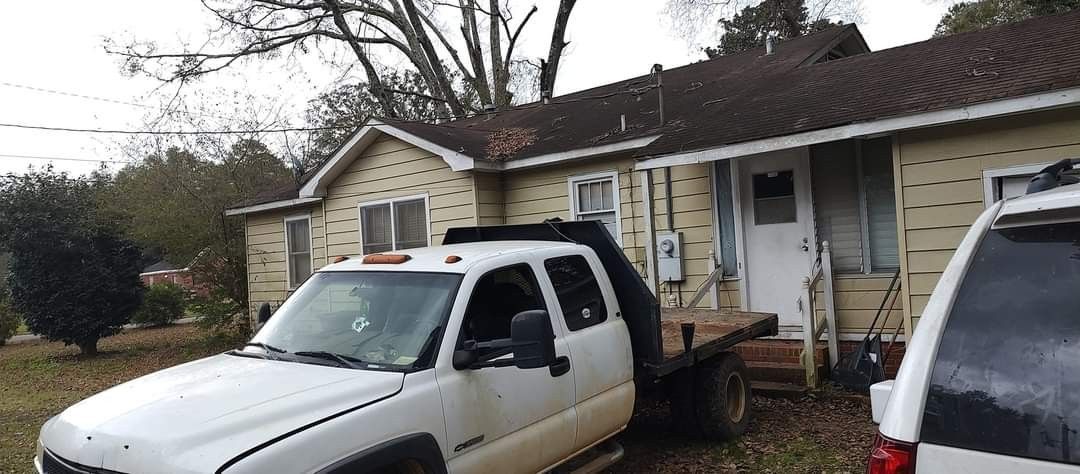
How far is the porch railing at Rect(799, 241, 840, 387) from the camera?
24.7ft

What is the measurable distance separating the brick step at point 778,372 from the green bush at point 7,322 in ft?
73.4

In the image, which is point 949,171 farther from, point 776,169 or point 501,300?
point 501,300

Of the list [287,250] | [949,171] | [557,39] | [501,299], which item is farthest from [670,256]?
[557,39]

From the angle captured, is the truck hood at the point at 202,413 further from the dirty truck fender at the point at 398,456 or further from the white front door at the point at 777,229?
the white front door at the point at 777,229

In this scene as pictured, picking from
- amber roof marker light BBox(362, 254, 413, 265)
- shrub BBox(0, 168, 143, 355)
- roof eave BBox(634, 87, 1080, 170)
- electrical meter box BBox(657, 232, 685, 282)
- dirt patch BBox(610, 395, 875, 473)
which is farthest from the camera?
shrub BBox(0, 168, 143, 355)

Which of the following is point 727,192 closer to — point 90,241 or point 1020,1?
point 90,241

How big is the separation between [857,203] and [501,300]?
5.80 m

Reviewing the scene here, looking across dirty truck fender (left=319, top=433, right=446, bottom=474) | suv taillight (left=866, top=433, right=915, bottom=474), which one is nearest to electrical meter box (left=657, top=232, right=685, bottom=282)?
dirty truck fender (left=319, top=433, right=446, bottom=474)

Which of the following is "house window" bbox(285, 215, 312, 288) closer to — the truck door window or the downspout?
the downspout

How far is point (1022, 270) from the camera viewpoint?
1.87 m

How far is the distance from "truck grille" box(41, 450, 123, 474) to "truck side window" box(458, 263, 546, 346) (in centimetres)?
187

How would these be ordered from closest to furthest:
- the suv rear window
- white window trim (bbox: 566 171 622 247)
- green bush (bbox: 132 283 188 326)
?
the suv rear window → white window trim (bbox: 566 171 622 247) → green bush (bbox: 132 283 188 326)

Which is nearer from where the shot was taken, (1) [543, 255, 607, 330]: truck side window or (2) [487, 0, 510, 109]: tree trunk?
(1) [543, 255, 607, 330]: truck side window

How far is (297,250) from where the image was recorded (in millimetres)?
14617
